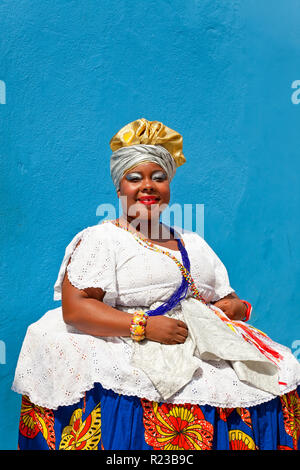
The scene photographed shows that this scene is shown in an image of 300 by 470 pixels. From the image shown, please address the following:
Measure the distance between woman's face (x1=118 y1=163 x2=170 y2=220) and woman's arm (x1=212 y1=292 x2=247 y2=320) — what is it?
55 cm

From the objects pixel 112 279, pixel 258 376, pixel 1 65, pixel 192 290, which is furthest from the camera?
pixel 1 65

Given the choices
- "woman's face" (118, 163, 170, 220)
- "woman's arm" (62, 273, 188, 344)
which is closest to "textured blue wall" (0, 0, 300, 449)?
"woman's face" (118, 163, 170, 220)

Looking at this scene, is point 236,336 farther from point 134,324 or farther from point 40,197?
point 40,197

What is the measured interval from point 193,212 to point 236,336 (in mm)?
1362

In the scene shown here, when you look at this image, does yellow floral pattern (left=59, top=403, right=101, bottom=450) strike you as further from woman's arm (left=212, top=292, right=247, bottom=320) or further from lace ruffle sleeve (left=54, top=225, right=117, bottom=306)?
woman's arm (left=212, top=292, right=247, bottom=320)

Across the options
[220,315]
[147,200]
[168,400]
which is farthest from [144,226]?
[168,400]

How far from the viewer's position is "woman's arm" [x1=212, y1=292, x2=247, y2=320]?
2.52m

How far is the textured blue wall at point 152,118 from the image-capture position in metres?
3.04

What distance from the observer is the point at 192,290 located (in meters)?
2.34

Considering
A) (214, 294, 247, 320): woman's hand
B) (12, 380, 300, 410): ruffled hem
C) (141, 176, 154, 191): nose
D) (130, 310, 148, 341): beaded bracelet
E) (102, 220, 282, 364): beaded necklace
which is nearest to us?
(12, 380, 300, 410): ruffled hem

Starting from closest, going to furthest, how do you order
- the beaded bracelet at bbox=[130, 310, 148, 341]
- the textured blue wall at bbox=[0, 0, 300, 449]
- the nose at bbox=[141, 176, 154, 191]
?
the beaded bracelet at bbox=[130, 310, 148, 341], the nose at bbox=[141, 176, 154, 191], the textured blue wall at bbox=[0, 0, 300, 449]

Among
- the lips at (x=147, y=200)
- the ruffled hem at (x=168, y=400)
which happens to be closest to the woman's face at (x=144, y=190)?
the lips at (x=147, y=200)

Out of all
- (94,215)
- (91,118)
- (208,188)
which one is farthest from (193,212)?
(91,118)

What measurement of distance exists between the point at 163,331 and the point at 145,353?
117 millimetres
